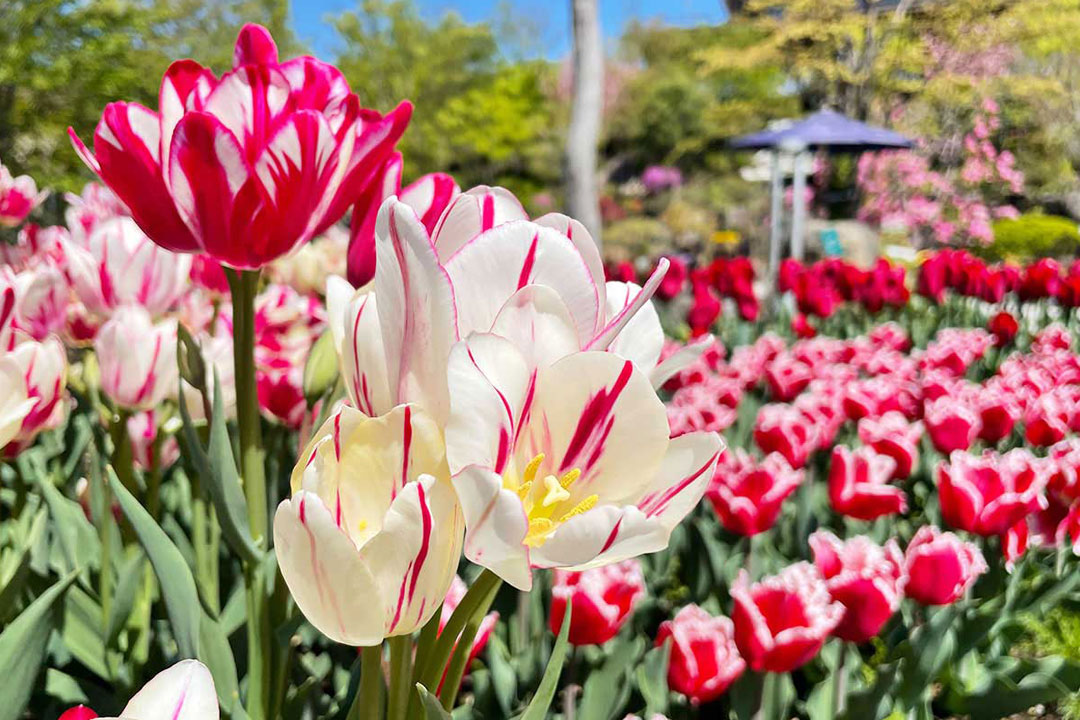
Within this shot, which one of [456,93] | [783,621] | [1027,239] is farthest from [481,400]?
[456,93]

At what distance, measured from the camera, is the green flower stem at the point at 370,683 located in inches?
20.1

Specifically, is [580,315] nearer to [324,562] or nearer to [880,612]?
[324,562]

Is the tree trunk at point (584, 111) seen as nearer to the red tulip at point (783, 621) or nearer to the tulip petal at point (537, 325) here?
the red tulip at point (783, 621)

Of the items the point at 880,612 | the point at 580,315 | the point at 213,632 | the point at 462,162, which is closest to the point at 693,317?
the point at 880,612

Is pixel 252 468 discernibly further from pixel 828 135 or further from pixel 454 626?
pixel 828 135

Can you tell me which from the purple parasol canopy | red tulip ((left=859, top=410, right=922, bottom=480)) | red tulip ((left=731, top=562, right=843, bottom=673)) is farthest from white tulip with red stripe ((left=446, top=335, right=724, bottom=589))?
the purple parasol canopy

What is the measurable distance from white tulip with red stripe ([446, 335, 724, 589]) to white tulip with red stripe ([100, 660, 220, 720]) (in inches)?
4.9

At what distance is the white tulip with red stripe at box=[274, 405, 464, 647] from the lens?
417mm

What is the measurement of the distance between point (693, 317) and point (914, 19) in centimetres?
1697

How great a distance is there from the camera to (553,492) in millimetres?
457

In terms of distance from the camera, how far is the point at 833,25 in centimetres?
1702

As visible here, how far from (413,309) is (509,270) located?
53 millimetres

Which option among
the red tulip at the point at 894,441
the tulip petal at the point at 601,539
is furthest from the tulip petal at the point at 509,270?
the red tulip at the point at 894,441

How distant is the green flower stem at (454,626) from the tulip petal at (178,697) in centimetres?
14
